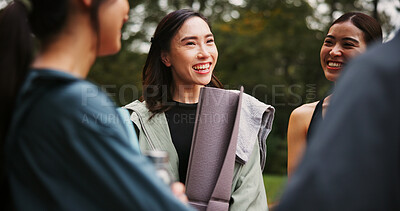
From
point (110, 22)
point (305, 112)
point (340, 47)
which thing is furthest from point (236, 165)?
point (110, 22)

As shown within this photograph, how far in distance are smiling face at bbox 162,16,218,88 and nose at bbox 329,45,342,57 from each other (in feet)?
2.80

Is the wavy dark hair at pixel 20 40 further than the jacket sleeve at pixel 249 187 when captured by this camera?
No

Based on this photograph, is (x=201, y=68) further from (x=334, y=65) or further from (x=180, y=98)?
(x=334, y=65)

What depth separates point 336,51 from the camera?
3.00 m

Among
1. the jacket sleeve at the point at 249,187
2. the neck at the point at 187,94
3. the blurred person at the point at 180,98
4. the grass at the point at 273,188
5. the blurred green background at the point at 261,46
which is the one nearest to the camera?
the jacket sleeve at the point at 249,187

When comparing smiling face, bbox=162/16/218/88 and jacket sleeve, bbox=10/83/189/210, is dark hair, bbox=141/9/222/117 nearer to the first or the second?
smiling face, bbox=162/16/218/88

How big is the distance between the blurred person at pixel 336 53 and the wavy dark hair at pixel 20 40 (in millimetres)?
2036

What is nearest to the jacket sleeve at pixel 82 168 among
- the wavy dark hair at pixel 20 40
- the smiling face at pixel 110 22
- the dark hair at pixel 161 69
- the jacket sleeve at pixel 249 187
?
the wavy dark hair at pixel 20 40

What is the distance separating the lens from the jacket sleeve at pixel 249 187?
8.84ft

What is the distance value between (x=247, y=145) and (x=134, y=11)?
12258 millimetres

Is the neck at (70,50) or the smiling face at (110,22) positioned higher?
the smiling face at (110,22)

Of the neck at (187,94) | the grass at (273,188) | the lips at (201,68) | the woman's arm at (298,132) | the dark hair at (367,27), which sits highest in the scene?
the dark hair at (367,27)

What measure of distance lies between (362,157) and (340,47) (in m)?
2.40

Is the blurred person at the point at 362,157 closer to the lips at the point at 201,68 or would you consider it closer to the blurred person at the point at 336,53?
the blurred person at the point at 336,53
